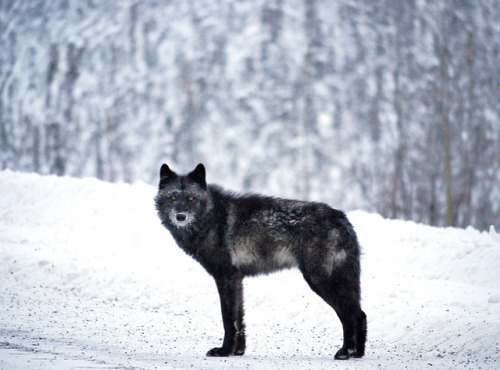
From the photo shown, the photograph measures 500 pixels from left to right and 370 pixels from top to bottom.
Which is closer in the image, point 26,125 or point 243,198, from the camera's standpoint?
point 243,198

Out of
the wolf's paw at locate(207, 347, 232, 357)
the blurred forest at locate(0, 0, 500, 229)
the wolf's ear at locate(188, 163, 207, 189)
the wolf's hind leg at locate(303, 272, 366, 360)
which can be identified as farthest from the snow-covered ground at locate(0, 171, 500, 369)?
the blurred forest at locate(0, 0, 500, 229)

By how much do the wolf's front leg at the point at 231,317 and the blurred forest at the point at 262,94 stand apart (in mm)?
28268

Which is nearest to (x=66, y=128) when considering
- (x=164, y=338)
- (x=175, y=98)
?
(x=175, y=98)

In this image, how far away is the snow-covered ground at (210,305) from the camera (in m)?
7.37

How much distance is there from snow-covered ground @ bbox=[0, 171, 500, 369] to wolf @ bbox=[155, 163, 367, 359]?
571mm

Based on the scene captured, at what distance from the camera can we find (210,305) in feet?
38.3

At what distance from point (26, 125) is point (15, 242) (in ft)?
127

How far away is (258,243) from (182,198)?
1158 millimetres

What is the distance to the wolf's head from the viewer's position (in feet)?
25.7

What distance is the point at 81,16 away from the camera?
58.2m

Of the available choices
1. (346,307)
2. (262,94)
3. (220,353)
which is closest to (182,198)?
(220,353)

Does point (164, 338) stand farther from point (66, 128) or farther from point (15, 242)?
point (66, 128)

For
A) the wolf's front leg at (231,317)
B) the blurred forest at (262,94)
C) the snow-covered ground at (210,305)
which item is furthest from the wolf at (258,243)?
the blurred forest at (262,94)

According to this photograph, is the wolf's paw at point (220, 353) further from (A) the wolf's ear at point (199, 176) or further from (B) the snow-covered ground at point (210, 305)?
(A) the wolf's ear at point (199, 176)
